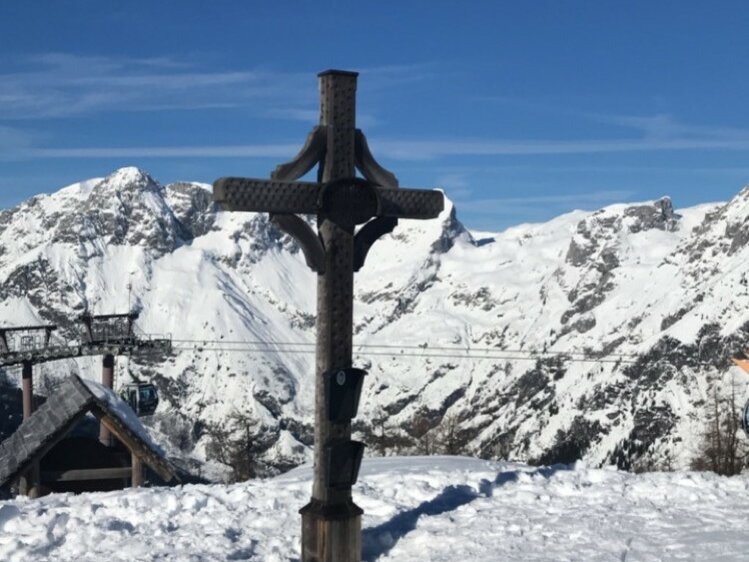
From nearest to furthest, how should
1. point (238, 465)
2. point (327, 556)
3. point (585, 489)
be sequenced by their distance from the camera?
Result: point (327, 556)
point (585, 489)
point (238, 465)

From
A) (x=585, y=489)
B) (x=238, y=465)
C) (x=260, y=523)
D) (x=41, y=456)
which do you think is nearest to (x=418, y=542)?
(x=260, y=523)

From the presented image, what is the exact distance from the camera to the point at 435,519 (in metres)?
13.1

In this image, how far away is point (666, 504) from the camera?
1369 cm

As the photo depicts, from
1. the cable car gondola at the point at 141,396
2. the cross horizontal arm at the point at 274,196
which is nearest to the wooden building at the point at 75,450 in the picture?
the cross horizontal arm at the point at 274,196

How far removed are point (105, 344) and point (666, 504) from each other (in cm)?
2501

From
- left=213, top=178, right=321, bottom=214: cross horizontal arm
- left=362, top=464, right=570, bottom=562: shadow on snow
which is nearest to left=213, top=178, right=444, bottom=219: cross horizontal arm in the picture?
left=213, top=178, right=321, bottom=214: cross horizontal arm

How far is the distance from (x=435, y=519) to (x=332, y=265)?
3.21m

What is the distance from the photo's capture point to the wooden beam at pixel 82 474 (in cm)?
1850

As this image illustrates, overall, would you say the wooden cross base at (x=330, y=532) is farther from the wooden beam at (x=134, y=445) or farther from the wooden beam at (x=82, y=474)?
the wooden beam at (x=82, y=474)

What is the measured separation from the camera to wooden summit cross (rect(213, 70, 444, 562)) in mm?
12000

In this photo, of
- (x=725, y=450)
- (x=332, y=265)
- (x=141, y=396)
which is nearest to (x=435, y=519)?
(x=332, y=265)

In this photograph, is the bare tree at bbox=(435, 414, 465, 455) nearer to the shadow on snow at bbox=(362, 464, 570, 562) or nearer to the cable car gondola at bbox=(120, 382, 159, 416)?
the cable car gondola at bbox=(120, 382, 159, 416)

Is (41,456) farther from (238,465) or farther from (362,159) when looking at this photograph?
(238,465)

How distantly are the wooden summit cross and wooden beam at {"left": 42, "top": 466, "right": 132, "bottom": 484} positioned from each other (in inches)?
289
